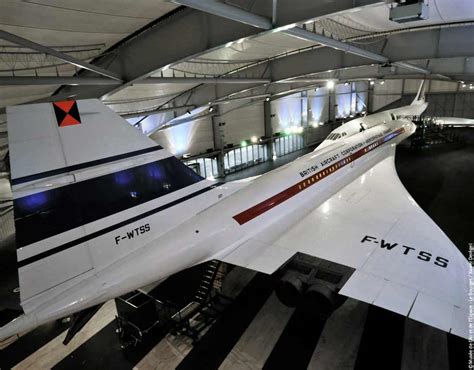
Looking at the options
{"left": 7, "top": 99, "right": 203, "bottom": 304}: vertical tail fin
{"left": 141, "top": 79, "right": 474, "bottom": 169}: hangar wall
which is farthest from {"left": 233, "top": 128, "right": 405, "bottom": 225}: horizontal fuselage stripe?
{"left": 141, "top": 79, "right": 474, "bottom": 169}: hangar wall

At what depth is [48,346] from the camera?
7961 millimetres

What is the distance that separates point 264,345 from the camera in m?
7.45

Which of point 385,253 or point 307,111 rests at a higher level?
point 307,111

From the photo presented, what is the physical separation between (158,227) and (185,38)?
16.7 ft

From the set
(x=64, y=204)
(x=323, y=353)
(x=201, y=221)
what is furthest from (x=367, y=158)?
(x=64, y=204)

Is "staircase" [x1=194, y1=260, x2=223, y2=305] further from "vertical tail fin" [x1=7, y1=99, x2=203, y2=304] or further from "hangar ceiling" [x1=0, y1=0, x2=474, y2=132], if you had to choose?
"hangar ceiling" [x1=0, y1=0, x2=474, y2=132]

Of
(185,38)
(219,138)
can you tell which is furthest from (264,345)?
(219,138)

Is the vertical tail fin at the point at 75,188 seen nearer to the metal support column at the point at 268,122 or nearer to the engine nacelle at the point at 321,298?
the engine nacelle at the point at 321,298

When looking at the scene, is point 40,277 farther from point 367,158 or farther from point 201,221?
point 367,158

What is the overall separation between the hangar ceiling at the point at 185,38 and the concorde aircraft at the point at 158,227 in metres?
2.62

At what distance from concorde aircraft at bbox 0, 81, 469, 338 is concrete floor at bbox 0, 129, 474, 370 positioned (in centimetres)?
223

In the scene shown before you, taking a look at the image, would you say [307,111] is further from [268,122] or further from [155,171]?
[155,171]

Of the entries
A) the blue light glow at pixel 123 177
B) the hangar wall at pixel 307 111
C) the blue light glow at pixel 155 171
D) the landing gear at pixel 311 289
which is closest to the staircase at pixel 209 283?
the landing gear at pixel 311 289

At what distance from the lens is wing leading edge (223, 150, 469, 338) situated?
5.40 metres
